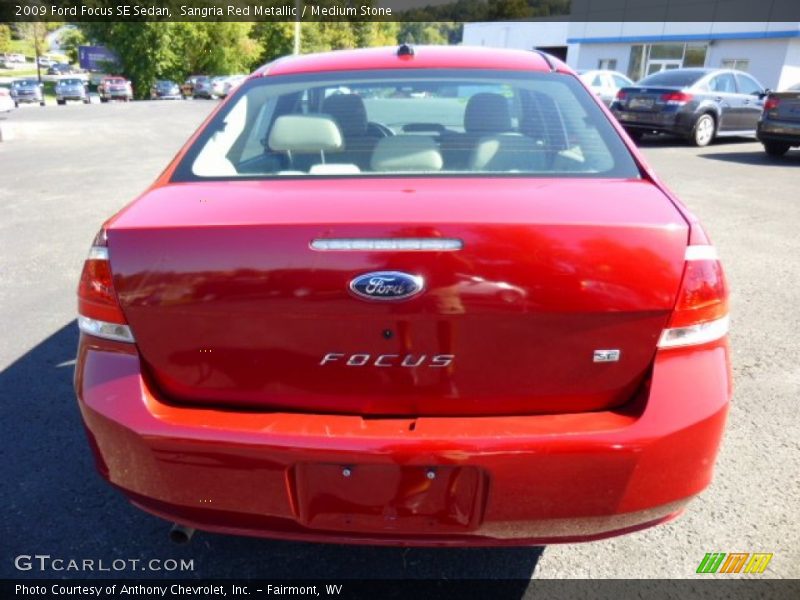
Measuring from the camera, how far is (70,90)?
38.4m

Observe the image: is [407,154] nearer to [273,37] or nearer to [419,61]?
[419,61]

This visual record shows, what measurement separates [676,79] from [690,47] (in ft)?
66.9

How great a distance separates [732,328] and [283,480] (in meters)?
3.59

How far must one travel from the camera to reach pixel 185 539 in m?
1.92

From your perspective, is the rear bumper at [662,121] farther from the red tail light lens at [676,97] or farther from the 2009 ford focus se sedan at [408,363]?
the 2009 ford focus se sedan at [408,363]


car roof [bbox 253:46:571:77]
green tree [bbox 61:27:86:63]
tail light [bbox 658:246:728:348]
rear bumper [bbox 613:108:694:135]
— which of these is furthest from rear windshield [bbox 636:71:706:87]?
green tree [bbox 61:27:86:63]

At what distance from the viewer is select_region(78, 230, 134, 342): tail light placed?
5.77 feet

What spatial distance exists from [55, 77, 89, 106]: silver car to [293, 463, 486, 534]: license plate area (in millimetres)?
42885

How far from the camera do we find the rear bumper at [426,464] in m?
1.63

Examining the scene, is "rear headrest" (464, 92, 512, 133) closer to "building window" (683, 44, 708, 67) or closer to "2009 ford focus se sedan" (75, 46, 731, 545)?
"2009 ford focus se sedan" (75, 46, 731, 545)

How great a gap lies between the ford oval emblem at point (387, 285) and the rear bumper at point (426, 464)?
1.16 feet

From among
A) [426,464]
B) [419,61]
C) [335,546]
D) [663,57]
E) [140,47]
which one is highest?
[663,57]

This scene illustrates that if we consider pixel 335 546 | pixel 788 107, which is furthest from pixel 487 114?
pixel 788 107

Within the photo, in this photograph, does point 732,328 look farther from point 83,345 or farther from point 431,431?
point 83,345
